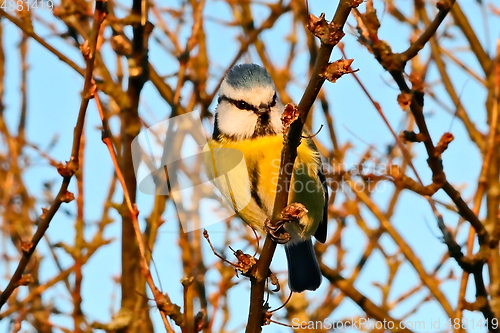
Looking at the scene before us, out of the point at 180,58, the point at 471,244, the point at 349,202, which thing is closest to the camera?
the point at 471,244

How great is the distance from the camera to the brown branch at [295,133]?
4.63 feet

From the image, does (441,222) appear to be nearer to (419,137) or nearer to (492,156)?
(419,137)

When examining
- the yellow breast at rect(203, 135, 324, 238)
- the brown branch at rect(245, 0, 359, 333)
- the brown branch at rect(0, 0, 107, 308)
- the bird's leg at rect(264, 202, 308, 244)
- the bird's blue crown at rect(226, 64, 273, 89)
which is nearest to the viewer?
the brown branch at rect(245, 0, 359, 333)

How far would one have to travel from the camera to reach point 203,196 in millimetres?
3197

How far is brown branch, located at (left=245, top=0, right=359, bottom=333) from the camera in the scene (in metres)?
1.41

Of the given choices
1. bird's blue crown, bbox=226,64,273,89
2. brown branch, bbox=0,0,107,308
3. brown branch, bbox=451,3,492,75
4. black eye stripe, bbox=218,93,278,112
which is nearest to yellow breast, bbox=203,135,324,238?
black eye stripe, bbox=218,93,278,112

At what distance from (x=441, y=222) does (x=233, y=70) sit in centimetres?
115

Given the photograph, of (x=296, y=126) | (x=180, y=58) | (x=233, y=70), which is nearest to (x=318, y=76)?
(x=296, y=126)

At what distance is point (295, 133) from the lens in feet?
4.91

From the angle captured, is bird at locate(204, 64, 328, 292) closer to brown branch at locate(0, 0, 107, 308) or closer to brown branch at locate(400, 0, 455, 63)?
brown branch at locate(400, 0, 455, 63)

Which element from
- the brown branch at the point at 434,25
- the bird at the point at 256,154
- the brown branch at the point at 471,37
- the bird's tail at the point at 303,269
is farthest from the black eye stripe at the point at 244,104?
the brown branch at the point at 471,37

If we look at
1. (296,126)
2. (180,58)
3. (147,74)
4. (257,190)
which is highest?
(180,58)

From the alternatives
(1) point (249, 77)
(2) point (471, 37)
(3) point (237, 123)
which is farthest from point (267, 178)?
(2) point (471, 37)

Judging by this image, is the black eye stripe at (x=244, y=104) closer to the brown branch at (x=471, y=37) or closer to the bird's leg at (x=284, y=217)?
the bird's leg at (x=284, y=217)
